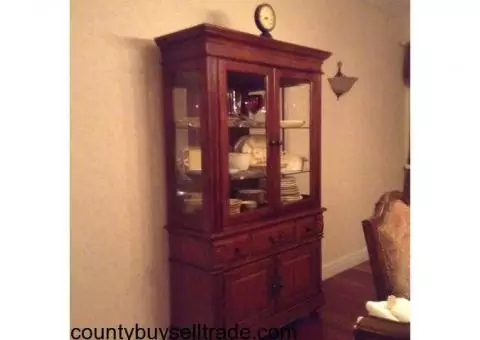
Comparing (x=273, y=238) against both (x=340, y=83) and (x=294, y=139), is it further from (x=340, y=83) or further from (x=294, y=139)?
(x=340, y=83)

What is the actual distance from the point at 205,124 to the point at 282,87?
0.70 metres

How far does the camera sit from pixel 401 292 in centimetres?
177

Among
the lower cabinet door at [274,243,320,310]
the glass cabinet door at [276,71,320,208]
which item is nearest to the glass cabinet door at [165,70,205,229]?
the glass cabinet door at [276,71,320,208]

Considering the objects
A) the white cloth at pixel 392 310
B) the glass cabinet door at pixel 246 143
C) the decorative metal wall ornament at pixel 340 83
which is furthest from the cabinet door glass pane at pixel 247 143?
the decorative metal wall ornament at pixel 340 83

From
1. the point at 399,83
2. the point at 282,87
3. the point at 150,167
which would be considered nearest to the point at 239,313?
the point at 150,167

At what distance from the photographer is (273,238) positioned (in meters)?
2.72

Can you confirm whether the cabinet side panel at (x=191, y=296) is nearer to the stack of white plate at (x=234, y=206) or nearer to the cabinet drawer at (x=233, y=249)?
the cabinet drawer at (x=233, y=249)

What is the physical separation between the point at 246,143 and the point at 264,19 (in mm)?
800

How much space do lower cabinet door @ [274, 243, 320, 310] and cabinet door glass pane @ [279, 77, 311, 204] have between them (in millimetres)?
361

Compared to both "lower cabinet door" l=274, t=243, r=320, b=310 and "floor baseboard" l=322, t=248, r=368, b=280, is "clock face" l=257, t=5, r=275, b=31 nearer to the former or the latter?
"lower cabinet door" l=274, t=243, r=320, b=310

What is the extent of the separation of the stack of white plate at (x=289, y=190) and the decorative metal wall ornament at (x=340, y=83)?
128cm

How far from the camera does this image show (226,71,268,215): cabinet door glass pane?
8.25 feet

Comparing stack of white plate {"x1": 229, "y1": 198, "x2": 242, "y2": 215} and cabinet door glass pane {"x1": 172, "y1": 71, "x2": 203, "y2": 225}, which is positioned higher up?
cabinet door glass pane {"x1": 172, "y1": 71, "x2": 203, "y2": 225}
